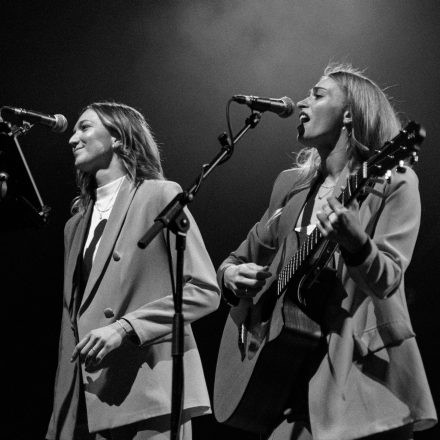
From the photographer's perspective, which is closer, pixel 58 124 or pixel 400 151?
pixel 400 151

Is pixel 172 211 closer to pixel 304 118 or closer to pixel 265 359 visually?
pixel 265 359

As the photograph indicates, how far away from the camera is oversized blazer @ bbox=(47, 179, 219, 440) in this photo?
8.84 ft

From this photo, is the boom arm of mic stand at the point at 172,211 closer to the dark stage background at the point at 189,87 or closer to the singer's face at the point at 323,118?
the singer's face at the point at 323,118

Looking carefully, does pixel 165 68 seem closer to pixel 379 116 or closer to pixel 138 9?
pixel 138 9

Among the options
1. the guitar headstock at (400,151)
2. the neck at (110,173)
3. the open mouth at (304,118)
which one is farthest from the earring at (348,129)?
the neck at (110,173)

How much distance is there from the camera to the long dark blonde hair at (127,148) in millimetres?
3410

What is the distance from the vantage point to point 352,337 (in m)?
2.23

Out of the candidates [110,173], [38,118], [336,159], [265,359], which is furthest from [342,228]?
[110,173]

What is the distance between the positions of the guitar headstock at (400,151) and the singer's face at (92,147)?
1.50 meters

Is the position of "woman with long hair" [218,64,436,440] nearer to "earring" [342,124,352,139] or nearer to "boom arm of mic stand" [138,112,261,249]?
"earring" [342,124,352,139]

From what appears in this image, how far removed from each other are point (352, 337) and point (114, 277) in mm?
1077

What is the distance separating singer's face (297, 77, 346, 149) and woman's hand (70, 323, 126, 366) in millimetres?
989

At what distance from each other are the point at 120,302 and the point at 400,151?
1.25 meters

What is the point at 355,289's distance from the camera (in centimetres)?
231
